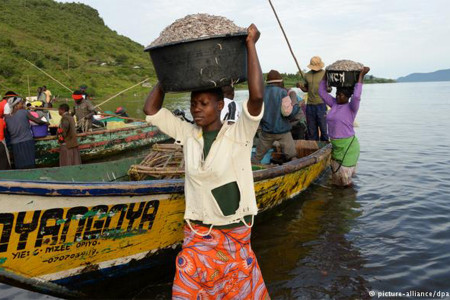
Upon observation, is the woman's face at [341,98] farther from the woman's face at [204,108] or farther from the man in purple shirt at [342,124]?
the woman's face at [204,108]

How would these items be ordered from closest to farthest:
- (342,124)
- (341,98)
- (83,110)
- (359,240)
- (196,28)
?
(196,28) < (359,240) < (341,98) < (342,124) < (83,110)

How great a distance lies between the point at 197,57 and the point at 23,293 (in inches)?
130

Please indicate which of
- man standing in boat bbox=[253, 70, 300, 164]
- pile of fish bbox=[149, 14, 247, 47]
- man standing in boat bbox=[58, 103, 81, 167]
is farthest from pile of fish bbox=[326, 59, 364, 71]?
man standing in boat bbox=[58, 103, 81, 167]

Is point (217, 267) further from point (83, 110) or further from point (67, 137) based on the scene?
point (83, 110)

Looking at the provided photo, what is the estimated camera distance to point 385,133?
15852mm

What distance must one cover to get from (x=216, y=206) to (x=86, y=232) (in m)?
1.51

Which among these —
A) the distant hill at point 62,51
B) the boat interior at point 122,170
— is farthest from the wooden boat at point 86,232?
the distant hill at point 62,51

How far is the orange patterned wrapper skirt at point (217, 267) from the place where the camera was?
2307 mm

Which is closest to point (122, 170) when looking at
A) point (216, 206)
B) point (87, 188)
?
point (87, 188)

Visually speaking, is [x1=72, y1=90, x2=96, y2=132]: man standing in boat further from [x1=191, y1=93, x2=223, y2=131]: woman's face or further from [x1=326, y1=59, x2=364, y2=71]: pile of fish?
[x1=191, y1=93, x2=223, y2=131]: woman's face

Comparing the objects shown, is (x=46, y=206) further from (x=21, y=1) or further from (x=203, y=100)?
(x=21, y=1)

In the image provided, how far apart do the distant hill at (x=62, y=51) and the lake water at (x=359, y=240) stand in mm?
24086

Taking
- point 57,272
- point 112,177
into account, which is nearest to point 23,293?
point 57,272

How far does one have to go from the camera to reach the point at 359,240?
5074 millimetres
